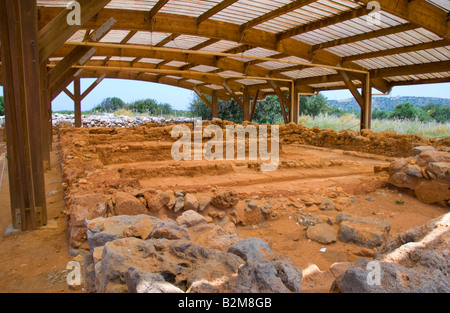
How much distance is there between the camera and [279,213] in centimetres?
556

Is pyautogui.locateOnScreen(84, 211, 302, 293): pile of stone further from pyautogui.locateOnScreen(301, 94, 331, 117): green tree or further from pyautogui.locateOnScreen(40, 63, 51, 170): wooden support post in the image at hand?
pyautogui.locateOnScreen(301, 94, 331, 117): green tree

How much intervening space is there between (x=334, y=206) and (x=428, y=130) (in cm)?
1287

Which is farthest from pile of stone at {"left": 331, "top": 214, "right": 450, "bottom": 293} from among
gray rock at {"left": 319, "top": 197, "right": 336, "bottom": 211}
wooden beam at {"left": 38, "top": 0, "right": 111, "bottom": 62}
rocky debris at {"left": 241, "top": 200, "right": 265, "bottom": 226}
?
wooden beam at {"left": 38, "top": 0, "right": 111, "bottom": 62}

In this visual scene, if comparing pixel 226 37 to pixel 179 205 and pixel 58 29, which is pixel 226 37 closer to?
pixel 58 29

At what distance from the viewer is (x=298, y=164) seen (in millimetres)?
9133

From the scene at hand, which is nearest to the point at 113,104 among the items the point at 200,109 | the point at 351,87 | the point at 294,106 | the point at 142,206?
the point at 200,109

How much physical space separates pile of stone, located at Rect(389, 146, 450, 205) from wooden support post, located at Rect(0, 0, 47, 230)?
22.3 feet

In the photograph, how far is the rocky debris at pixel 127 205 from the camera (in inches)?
174

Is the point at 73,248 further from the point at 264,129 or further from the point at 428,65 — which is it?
the point at 428,65

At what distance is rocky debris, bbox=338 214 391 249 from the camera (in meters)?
4.39

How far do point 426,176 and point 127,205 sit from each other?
580 centimetres

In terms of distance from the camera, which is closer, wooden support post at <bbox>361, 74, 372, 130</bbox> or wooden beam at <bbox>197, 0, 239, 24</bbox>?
wooden beam at <bbox>197, 0, 239, 24</bbox>

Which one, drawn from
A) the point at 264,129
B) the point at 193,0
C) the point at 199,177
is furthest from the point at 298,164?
the point at 193,0
